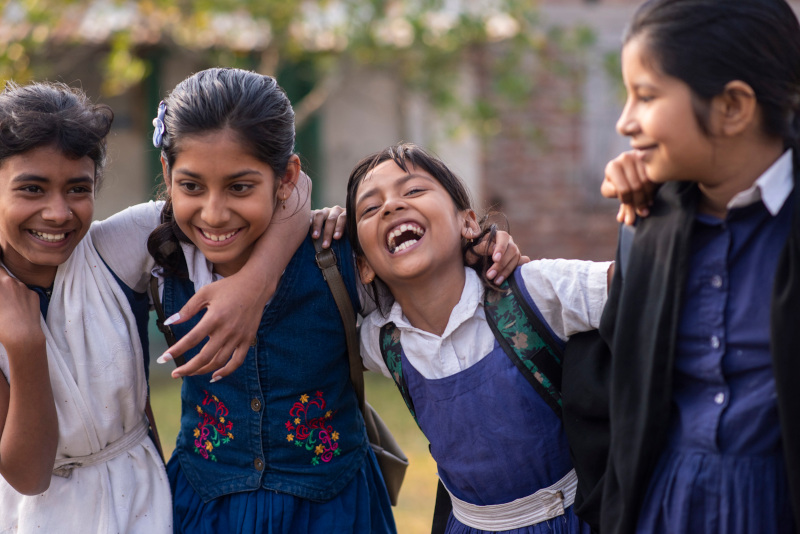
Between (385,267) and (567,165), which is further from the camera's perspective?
(567,165)

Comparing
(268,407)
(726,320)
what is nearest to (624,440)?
(726,320)

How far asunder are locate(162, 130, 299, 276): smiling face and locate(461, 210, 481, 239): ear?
19.2 inches

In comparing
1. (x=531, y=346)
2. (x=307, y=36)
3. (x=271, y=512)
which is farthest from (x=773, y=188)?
(x=307, y=36)

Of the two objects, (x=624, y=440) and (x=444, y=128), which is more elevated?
(x=444, y=128)

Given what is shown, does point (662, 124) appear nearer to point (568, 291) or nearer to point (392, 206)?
point (568, 291)

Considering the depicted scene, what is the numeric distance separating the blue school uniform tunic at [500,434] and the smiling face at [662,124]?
1.82 ft

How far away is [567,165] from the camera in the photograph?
750cm

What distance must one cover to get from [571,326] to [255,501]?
2.96 ft

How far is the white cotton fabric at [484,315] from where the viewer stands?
187 centimetres

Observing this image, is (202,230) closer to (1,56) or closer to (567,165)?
(1,56)

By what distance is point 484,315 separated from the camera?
2039 mm

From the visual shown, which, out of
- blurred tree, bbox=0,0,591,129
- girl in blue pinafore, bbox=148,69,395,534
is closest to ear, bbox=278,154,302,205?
girl in blue pinafore, bbox=148,69,395,534

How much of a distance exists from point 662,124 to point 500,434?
0.83m

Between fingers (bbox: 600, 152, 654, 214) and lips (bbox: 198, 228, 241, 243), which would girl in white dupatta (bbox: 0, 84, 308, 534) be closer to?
lips (bbox: 198, 228, 241, 243)
